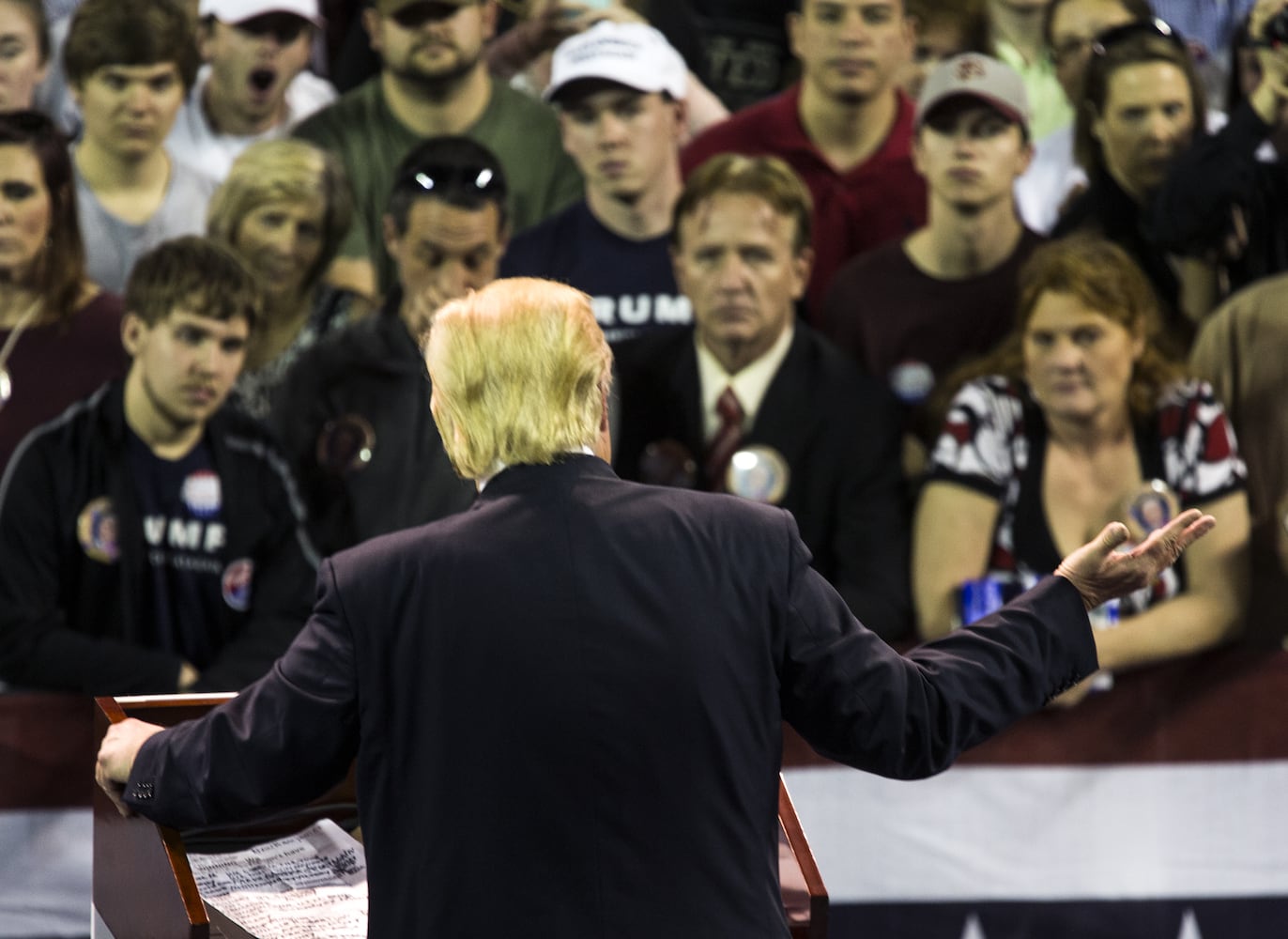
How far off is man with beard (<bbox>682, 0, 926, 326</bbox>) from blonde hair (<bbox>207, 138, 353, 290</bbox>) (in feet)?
2.66

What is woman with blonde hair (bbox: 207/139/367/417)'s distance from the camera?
3.93 metres

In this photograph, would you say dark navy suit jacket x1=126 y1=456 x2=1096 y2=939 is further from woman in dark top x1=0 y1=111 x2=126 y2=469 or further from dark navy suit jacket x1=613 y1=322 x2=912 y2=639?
Answer: woman in dark top x1=0 y1=111 x2=126 y2=469

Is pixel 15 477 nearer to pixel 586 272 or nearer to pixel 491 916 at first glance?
pixel 586 272

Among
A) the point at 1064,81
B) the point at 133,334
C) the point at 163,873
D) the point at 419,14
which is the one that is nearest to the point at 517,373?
the point at 163,873

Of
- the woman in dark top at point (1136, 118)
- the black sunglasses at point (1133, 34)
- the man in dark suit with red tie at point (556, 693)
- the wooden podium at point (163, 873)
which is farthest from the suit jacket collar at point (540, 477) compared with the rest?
the black sunglasses at point (1133, 34)

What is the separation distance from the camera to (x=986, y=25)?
13.6ft

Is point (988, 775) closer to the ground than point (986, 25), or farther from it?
closer to the ground

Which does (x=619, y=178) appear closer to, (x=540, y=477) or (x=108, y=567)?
(x=108, y=567)

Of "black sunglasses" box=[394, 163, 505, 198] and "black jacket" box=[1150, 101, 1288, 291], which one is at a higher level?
"black sunglasses" box=[394, 163, 505, 198]

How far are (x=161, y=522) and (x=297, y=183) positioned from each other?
0.84 meters

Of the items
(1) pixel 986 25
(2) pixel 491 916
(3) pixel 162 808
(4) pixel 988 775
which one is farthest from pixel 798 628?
(1) pixel 986 25

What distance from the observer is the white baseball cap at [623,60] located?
4066mm

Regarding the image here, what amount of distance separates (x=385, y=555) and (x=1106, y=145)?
10.1ft

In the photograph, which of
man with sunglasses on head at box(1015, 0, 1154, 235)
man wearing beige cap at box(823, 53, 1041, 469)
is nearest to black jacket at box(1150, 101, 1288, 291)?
man with sunglasses on head at box(1015, 0, 1154, 235)
